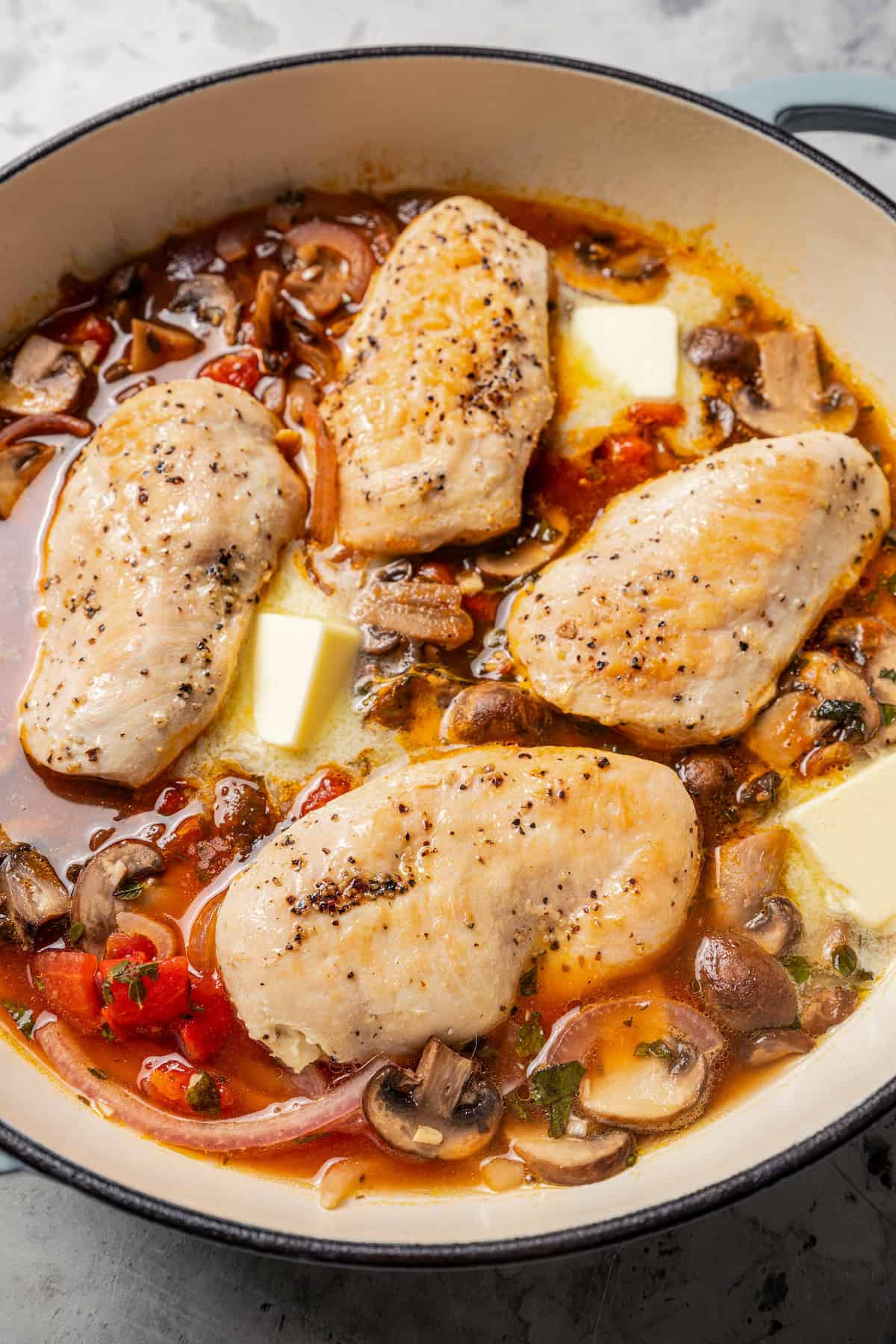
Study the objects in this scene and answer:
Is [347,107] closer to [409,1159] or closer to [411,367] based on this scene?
[411,367]

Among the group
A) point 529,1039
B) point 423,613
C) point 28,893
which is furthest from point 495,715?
point 28,893

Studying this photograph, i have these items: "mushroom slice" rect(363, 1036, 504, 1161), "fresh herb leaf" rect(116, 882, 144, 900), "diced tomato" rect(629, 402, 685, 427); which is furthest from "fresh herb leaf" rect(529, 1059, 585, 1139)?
"diced tomato" rect(629, 402, 685, 427)

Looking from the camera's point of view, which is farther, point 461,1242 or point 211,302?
point 211,302

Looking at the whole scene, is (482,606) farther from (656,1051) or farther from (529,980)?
(656,1051)

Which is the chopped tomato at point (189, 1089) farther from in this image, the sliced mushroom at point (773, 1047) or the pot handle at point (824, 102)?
the pot handle at point (824, 102)

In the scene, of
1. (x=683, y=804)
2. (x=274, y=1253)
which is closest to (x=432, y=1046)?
(x=274, y=1253)

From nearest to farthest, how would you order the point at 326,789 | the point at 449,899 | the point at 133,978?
the point at 449,899 → the point at 133,978 → the point at 326,789

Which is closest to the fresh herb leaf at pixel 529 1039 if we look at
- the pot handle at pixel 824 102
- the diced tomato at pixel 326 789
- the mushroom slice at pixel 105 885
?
the diced tomato at pixel 326 789
